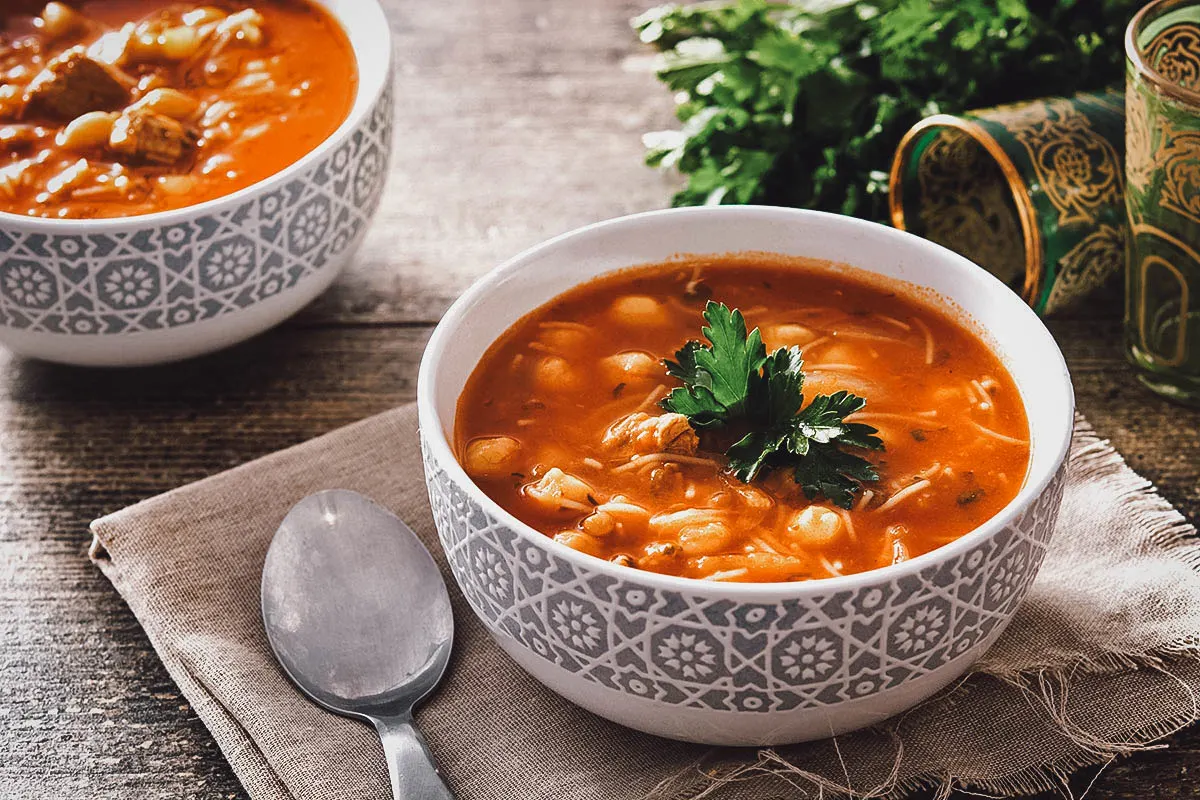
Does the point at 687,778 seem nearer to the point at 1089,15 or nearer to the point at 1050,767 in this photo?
the point at 1050,767

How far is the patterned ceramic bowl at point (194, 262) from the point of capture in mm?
2484

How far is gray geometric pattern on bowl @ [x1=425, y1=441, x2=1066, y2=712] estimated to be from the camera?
171 centimetres

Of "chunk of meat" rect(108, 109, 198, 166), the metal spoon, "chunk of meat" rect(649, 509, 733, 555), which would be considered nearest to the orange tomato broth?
"chunk of meat" rect(649, 509, 733, 555)

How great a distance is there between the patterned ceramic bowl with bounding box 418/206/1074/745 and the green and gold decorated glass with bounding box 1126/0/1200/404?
66 cm

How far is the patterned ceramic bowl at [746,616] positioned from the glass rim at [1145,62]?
0.64 meters

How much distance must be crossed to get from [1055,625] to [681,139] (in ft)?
5.15

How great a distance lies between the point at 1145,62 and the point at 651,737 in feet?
5.06

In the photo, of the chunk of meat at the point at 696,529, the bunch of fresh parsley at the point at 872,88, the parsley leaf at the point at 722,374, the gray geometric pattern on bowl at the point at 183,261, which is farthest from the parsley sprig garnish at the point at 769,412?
the bunch of fresh parsley at the point at 872,88

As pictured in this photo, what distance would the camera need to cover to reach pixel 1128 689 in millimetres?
2115

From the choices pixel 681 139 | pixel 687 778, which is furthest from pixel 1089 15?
pixel 687 778

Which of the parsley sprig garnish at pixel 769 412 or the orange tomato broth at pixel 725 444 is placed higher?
the parsley sprig garnish at pixel 769 412

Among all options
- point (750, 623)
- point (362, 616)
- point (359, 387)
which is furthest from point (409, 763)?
point (359, 387)

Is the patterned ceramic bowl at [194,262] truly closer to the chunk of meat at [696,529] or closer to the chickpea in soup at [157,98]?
the chickpea in soup at [157,98]

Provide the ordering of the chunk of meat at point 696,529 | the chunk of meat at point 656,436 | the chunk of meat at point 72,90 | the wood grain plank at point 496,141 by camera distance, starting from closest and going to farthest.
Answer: the chunk of meat at point 696,529 → the chunk of meat at point 656,436 → the chunk of meat at point 72,90 → the wood grain plank at point 496,141
